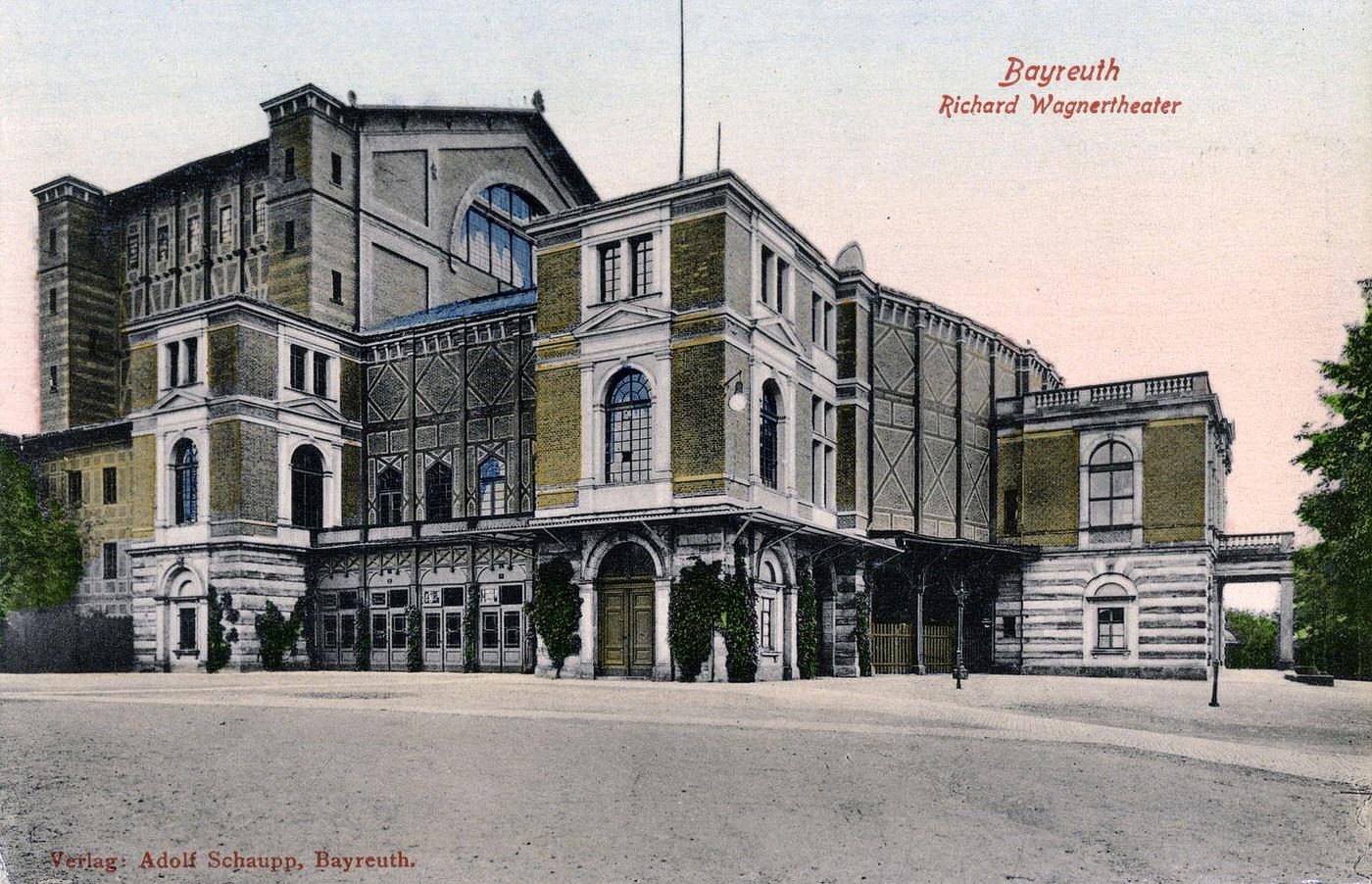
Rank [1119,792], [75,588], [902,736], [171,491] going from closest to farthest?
[1119,792]
[902,736]
[171,491]
[75,588]

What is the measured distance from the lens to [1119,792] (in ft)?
37.3

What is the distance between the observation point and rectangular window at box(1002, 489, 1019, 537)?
1626 inches

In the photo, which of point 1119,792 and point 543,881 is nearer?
point 543,881

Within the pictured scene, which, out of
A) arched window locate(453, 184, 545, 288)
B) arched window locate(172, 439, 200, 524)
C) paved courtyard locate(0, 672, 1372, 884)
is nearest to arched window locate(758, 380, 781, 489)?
paved courtyard locate(0, 672, 1372, 884)

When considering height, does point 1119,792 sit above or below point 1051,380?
below

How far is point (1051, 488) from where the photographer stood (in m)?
39.8

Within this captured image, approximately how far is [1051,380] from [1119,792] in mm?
39827

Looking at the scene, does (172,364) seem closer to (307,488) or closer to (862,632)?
(307,488)

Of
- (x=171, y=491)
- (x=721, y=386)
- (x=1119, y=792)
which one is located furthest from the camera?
(x=171, y=491)

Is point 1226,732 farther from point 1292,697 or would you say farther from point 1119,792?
point 1292,697

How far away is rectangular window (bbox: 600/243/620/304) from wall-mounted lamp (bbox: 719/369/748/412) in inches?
195

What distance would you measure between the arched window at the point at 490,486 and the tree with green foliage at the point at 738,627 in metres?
13.6

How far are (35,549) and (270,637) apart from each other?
13341 millimetres

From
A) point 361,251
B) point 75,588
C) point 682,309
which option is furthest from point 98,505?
point 682,309
